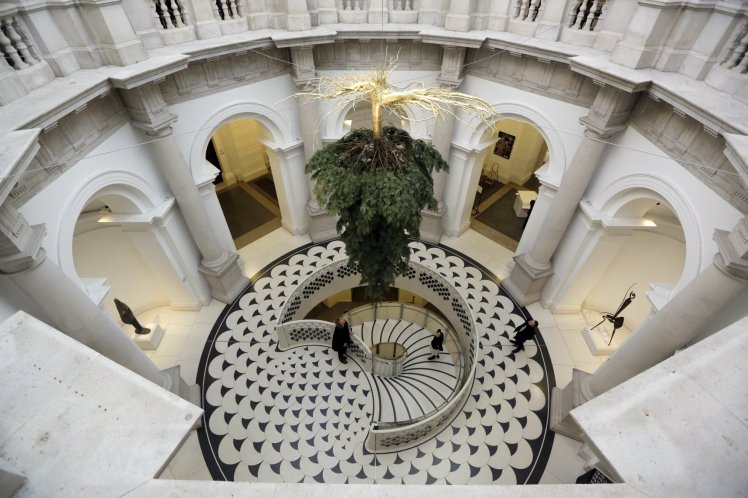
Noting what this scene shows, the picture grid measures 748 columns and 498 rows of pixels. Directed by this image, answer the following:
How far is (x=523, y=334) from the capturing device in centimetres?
843

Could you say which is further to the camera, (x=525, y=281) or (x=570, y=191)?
(x=525, y=281)

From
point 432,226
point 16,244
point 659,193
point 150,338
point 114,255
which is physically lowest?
point 150,338

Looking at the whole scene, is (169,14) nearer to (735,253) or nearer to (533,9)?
(533,9)

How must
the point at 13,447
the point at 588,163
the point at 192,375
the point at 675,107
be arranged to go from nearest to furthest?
the point at 13,447 → the point at 675,107 → the point at 588,163 → the point at 192,375

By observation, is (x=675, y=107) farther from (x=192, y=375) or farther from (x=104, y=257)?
(x=104, y=257)

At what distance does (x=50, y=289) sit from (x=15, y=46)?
12.1 feet

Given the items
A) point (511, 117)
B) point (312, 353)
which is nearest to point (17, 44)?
point (312, 353)

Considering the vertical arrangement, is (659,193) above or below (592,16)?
below

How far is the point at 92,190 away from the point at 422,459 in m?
7.71

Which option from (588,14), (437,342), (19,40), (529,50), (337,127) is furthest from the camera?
(337,127)

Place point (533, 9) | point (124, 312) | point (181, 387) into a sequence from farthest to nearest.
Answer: point (124, 312), point (181, 387), point (533, 9)

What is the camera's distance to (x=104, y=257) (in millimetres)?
8375

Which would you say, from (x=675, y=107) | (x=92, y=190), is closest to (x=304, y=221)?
(x=92, y=190)

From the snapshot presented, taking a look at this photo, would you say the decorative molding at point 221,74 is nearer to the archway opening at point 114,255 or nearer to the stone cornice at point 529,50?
the archway opening at point 114,255
